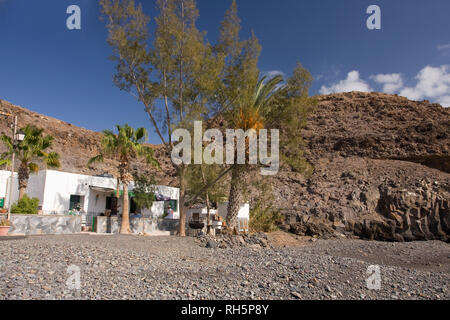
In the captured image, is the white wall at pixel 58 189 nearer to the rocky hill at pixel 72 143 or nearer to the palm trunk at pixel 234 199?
the palm trunk at pixel 234 199

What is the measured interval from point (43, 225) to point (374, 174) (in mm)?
32422

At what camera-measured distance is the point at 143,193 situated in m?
21.9

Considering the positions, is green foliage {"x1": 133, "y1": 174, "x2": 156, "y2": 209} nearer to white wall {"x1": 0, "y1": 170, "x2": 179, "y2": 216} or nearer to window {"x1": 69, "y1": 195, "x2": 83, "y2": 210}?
white wall {"x1": 0, "y1": 170, "x2": 179, "y2": 216}

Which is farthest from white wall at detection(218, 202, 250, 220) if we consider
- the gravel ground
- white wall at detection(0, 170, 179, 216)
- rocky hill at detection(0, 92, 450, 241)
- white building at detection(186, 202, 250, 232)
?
the gravel ground

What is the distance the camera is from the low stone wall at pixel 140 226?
17.1 meters

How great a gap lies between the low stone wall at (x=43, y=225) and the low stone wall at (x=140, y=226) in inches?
74.3

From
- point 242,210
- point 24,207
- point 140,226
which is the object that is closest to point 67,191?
point 24,207

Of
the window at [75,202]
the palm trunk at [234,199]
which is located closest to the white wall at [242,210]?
the palm trunk at [234,199]

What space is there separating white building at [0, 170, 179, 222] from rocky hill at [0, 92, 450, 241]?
10.7m

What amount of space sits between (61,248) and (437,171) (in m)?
37.1

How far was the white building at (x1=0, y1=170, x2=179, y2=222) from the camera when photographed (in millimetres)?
18234

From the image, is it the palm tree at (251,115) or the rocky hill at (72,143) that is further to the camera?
the rocky hill at (72,143)
